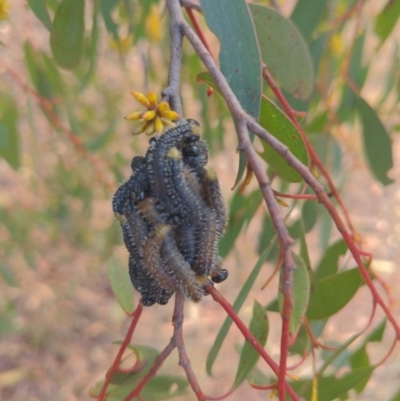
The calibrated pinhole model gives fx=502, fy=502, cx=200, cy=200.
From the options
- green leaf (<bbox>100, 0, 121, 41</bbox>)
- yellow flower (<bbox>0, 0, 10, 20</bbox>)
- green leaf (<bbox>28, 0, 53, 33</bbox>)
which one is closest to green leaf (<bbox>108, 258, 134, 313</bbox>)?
green leaf (<bbox>28, 0, 53, 33</bbox>)

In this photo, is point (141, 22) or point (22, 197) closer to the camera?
point (141, 22)

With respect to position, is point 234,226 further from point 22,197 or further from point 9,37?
point 9,37

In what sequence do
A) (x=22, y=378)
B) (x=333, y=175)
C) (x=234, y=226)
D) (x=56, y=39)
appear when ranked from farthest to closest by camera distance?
(x=22, y=378) < (x=333, y=175) < (x=234, y=226) < (x=56, y=39)

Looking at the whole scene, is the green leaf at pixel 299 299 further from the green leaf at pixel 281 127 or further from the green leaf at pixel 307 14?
the green leaf at pixel 307 14

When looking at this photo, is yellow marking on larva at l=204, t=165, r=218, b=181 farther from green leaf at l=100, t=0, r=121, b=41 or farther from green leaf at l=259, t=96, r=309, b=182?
green leaf at l=100, t=0, r=121, b=41

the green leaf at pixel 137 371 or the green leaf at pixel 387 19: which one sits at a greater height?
the green leaf at pixel 387 19

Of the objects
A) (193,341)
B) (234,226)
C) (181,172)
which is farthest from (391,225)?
(181,172)

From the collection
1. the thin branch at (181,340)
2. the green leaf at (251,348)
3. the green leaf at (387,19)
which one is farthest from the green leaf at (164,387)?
the green leaf at (387,19)
